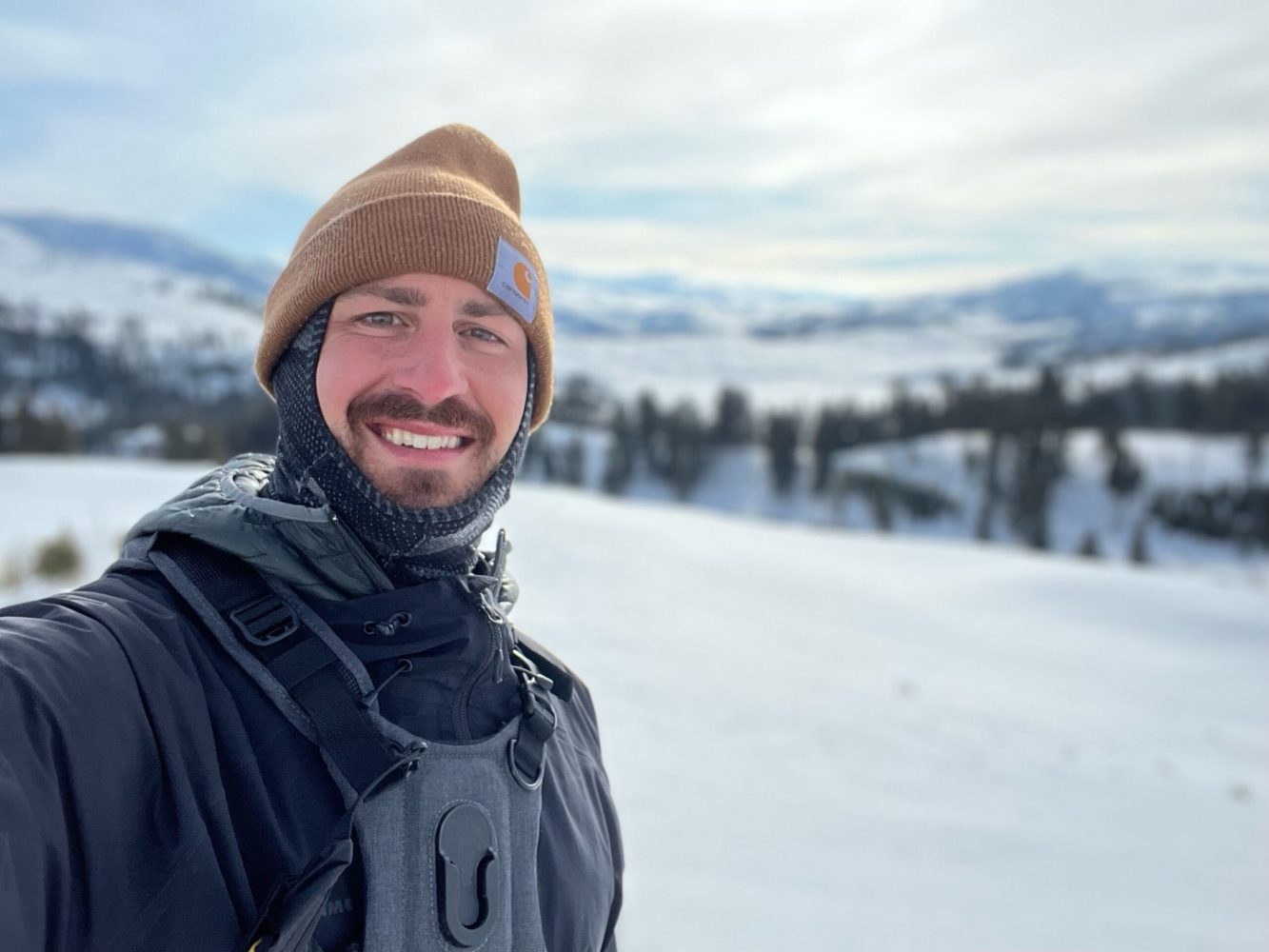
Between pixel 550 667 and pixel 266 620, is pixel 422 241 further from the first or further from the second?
pixel 550 667

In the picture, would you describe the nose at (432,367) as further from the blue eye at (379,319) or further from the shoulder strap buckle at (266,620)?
the shoulder strap buckle at (266,620)

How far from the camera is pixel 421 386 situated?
1739 millimetres

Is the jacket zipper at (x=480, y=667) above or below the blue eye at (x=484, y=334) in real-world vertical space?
below

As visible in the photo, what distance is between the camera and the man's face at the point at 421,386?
→ 1732 mm

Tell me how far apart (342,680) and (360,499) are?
375 mm

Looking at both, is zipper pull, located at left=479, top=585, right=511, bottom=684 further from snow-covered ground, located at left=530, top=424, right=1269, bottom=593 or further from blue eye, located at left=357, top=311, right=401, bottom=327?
snow-covered ground, located at left=530, top=424, right=1269, bottom=593

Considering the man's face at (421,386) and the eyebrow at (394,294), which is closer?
the man's face at (421,386)

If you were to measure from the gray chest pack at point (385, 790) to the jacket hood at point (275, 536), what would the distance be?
43 millimetres

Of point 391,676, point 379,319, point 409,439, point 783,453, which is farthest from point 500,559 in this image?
point 783,453

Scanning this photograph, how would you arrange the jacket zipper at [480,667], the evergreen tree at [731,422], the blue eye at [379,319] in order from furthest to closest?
1. the evergreen tree at [731,422]
2. the blue eye at [379,319]
3. the jacket zipper at [480,667]

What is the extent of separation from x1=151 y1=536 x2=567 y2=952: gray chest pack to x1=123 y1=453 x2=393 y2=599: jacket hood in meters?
0.04

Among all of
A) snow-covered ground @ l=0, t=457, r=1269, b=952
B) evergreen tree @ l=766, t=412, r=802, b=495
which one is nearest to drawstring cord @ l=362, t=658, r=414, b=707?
snow-covered ground @ l=0, t=457, r=1269, b=952

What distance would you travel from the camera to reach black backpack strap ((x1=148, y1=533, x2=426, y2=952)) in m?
1.41

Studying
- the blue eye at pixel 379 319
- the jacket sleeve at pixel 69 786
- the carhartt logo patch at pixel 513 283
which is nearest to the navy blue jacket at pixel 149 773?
the jacket sleeve at pixel 69 786
